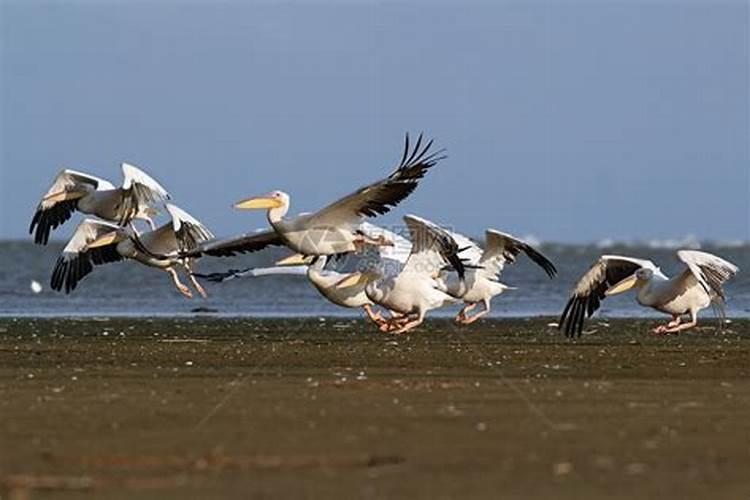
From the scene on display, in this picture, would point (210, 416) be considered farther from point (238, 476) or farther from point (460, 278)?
point (460, 278)

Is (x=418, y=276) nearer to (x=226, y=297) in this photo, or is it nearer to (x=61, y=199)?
(x=61, y=199)

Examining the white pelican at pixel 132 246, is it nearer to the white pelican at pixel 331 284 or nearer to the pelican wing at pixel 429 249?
the white pelican at pixel 331 284

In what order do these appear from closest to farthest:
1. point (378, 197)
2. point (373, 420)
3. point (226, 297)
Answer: point (373, 420), point (378, 197), point (226, 297)

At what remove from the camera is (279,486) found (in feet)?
25.0

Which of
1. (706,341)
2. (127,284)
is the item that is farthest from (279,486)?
(127,284)

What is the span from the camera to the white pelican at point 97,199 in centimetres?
2089

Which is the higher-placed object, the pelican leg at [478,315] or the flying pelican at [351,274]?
the flying pelican at [351,274]

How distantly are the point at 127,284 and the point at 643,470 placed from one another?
27.7 meters

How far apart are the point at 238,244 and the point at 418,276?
2127 mm

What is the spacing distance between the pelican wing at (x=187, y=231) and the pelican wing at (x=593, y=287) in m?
4.10

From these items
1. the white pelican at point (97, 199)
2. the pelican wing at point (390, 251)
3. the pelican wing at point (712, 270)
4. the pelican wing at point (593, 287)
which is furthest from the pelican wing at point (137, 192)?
the pelican wing at point (712, 270)

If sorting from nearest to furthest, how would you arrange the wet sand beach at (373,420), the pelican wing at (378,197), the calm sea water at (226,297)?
the wet sand beach at (373,420), the pelican wing at (378,197), the calm sea water at (226,297)

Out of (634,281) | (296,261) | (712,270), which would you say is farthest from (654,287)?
(296,261)

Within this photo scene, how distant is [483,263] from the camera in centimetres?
2016
